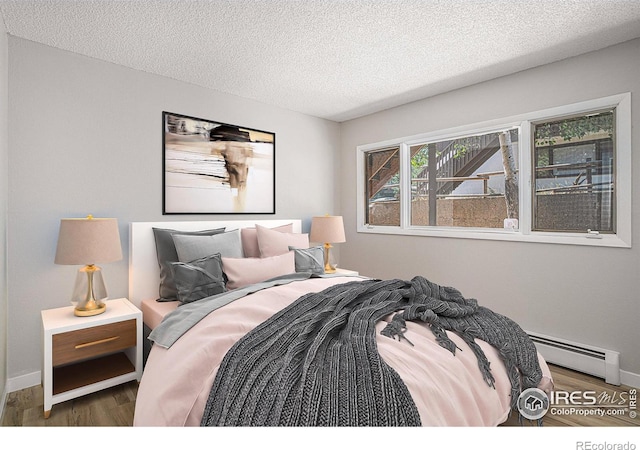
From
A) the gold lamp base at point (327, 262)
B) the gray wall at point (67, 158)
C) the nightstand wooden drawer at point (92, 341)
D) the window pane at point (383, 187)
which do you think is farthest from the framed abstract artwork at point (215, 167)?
the window pane at point (383, 187)

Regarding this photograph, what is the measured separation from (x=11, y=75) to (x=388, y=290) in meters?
2.89

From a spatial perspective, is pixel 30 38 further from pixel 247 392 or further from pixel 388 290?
pixel 388 290

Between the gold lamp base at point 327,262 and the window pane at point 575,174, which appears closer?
the window pane at point 575,174

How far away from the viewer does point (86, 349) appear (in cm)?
218

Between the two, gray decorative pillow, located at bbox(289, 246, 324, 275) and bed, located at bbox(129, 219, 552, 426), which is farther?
gray decorative pillow, located at bbox(289, 246, 324, 275)

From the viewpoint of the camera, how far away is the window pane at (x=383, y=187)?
406cm

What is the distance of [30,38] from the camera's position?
93.7 inches

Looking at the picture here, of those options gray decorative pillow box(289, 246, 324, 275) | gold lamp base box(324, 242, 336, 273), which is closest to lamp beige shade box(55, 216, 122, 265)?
gray decorative pillow box(289, 246, 324, 275)

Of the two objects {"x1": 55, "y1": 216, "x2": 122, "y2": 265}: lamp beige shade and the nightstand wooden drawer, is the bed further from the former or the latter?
{"x1": 55, "y1": 216, "x2": 122, "y2": 265}: lamp beige shade

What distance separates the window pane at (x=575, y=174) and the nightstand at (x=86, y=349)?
3279 millimetres

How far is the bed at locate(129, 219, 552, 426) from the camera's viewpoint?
3.90ft

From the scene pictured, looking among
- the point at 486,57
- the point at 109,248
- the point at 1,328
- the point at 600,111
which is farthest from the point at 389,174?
the point at 1,328

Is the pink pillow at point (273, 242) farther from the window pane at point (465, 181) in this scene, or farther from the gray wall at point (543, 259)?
the window pane at point (465, 181)

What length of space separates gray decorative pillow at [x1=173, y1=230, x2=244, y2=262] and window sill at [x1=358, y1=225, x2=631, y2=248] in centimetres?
188
